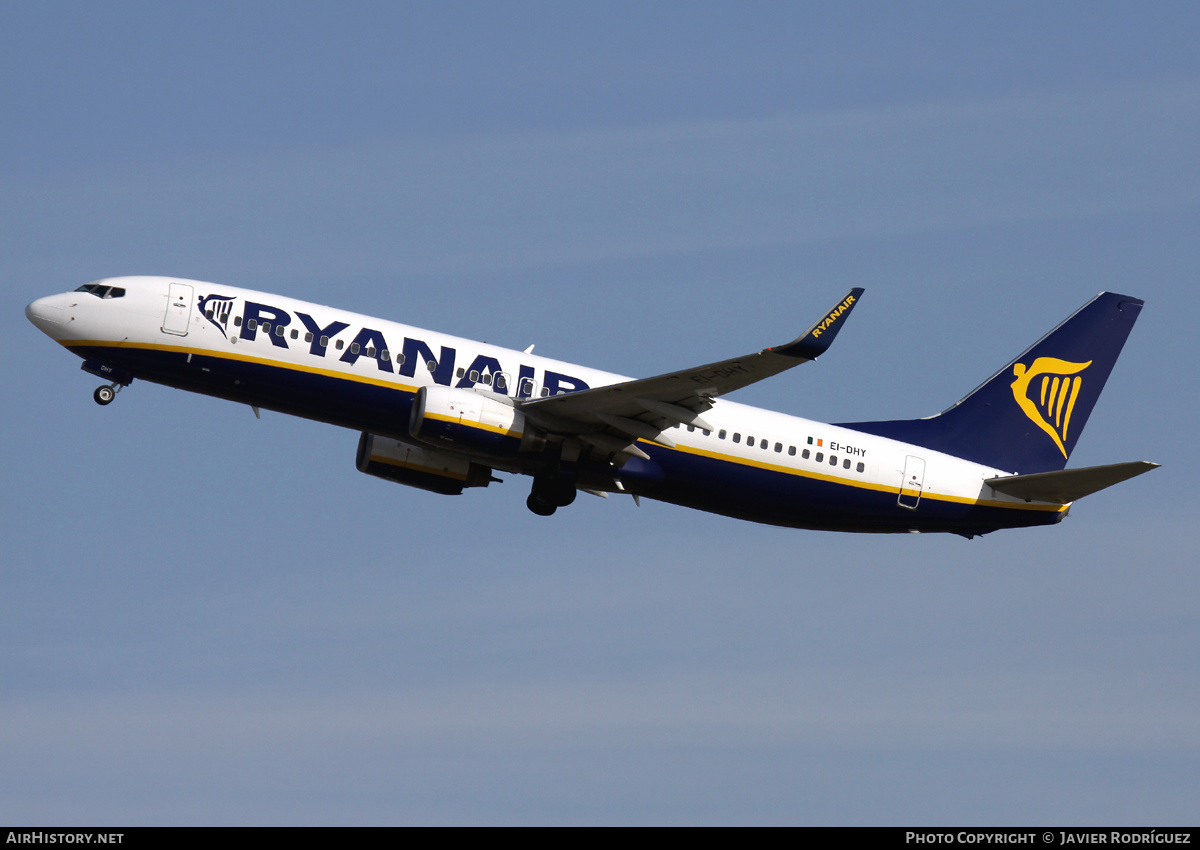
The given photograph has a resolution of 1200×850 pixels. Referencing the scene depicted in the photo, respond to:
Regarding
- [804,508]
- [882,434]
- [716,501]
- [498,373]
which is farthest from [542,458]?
[882,434]

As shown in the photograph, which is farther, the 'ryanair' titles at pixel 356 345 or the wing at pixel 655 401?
the 'ryanair' titles at pixel 356 345

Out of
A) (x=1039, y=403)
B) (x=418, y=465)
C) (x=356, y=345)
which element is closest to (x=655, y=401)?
(x=356, y=345)

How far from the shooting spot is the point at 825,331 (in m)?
36.4

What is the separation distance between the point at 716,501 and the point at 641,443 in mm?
2957

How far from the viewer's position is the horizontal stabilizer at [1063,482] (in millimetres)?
42344

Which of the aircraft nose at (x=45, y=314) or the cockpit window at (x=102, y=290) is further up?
the cockpit window at (x=102, y=290)

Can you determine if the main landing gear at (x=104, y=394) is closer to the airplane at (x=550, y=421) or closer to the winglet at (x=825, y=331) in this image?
the airplane at (x=550, y=421)

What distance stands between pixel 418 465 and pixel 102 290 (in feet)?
34.9

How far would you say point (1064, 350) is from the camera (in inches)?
1977

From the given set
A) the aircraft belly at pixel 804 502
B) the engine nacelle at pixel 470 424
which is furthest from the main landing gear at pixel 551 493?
the aircraft belly at pixel 804 502

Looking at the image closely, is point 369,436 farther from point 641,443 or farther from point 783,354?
point 783,354

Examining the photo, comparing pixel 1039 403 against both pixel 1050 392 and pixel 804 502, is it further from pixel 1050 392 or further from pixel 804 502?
pixel 804 502

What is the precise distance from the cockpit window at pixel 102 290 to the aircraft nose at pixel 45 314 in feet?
2.93

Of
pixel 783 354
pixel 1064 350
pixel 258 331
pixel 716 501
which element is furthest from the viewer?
pixel 1064 350
